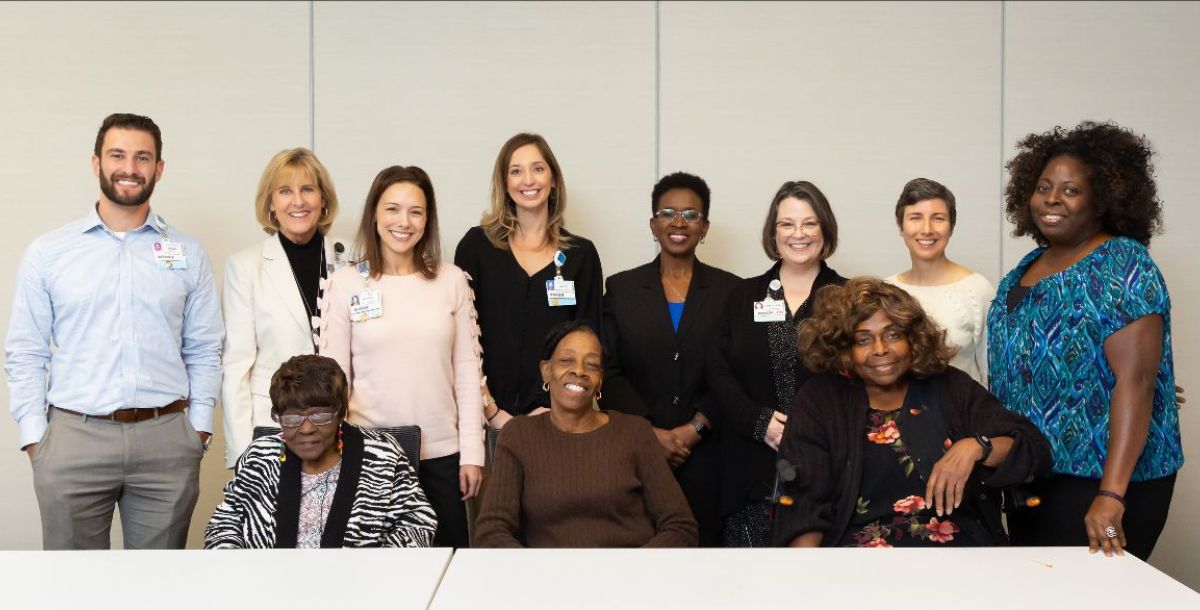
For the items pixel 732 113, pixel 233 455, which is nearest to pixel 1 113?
pixel 233 455

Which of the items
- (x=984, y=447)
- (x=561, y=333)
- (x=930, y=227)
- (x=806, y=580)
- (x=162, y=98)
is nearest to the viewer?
(x=806, y=580)

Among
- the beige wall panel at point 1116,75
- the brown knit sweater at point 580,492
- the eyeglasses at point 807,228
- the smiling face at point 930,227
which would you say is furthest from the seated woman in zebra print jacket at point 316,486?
the beige wall panel at point 1116,75


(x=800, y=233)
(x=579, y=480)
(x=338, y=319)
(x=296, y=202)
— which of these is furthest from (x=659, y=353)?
(x=296, y=202)

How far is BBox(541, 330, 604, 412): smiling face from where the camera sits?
9.64 ft

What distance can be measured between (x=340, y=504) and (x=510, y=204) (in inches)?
53.2

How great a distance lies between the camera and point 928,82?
474 cm

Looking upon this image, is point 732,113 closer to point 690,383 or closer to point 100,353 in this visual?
point 690,383

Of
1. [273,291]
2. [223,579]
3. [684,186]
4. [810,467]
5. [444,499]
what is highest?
[684,186]

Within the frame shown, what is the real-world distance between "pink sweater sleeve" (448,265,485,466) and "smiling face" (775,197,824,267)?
1095 mm

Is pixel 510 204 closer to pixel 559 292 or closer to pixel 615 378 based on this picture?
pixel 559 292

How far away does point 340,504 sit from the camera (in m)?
2.80

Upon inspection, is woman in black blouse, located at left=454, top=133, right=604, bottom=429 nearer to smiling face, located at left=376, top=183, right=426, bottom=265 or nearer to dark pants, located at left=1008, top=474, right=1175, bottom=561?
smiling face, located at left=376, top=183, right=426, bottom=265

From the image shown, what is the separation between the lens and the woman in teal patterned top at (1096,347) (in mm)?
2527

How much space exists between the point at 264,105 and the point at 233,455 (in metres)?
1.88
